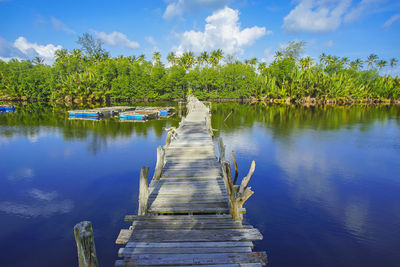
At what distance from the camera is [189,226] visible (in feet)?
20.7

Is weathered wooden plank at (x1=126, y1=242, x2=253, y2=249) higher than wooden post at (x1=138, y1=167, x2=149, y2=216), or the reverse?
wooden post at (x1=138, y1=167, x2=149, y2=216)

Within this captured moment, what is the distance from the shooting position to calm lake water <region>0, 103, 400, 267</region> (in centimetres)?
819

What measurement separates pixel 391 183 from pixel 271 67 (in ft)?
280

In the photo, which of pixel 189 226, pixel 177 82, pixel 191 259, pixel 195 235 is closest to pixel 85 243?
pixel 191 259

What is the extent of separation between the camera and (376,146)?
22578 mm

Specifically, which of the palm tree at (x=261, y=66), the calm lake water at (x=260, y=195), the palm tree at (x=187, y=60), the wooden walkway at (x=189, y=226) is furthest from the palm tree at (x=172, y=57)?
the wooden walkway at (x=189, y=226)

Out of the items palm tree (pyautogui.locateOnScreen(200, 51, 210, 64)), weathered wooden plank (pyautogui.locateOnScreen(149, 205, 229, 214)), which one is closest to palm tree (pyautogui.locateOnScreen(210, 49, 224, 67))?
palm tree (pyautogui.locateOnScreen(200, 51, 210, 64))

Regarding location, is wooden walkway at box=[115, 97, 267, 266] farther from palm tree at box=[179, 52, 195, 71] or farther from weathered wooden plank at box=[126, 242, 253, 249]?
palm tree at box=[179, 52, 195, 71]

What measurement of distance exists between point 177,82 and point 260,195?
3198 inches

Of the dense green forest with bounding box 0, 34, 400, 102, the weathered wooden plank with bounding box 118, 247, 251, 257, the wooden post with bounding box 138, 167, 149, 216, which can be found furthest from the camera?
the dense green forest with bounding box 0, 34, 400, 102

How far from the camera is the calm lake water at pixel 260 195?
26.9ft

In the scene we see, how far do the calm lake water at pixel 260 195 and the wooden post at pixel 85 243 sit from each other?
172 inches

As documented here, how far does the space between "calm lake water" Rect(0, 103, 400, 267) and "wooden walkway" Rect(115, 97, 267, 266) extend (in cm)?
232

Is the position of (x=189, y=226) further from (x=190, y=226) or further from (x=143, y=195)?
(x=143, y=195)
